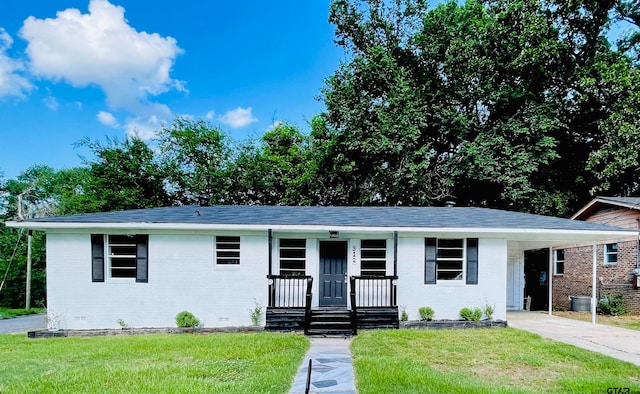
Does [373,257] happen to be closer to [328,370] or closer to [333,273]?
[333,273]

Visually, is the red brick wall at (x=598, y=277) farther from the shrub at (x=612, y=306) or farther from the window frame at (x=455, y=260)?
the window frame at (x=455, y=260)

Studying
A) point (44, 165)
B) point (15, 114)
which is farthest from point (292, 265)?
point (44, 165)

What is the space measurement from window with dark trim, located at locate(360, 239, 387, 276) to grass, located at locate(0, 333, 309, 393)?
3183mm

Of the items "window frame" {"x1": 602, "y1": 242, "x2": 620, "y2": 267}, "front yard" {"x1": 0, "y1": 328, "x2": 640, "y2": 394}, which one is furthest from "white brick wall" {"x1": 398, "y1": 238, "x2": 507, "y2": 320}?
"window frame" {"x1": 602, "y1": 242, "x2": 620, "y2": 267}

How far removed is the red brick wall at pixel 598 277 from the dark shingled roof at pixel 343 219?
4.41 m

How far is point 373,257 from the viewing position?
11352 millimetres

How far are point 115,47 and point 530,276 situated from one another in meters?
22.4

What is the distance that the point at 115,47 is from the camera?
17.3 meters

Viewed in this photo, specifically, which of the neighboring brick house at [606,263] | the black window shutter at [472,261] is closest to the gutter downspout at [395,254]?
the black window shutter at [472,261]

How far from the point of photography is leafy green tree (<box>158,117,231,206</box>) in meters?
23.3

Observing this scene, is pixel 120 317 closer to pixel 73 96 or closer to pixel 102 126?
pixel 102 126

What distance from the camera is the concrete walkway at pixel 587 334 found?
25.6 ft

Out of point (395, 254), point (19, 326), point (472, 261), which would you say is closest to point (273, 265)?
point (395, 254)

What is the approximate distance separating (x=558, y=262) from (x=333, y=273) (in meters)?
11.9
